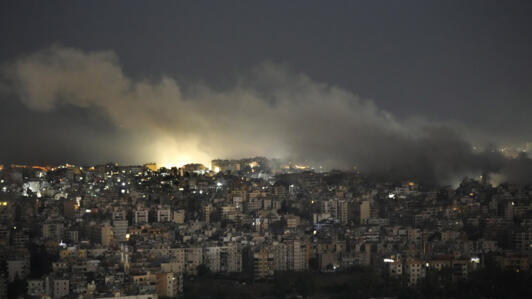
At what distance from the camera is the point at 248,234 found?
15500mm

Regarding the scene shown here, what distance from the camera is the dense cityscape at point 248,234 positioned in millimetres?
12445

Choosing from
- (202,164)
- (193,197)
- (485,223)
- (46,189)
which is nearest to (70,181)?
(46,189)

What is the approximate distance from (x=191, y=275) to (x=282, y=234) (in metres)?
2.43

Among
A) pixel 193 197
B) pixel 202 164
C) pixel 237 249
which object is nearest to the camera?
pixel 237 249

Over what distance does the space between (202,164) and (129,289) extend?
38.4 feet

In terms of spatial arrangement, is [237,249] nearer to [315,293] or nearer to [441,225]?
[315,293]

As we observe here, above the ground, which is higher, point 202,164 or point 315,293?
point 202,164

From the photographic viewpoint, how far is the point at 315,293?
12508mm

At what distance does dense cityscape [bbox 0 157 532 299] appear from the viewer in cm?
1245

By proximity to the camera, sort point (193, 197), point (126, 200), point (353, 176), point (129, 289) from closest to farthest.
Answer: point (129, 289) → point (126, 200) → point (193, 197) → point (353, 176)

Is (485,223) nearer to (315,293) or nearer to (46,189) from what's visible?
(315,293)

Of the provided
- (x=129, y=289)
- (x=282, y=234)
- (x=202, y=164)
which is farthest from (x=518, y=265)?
(x=202, y=164)

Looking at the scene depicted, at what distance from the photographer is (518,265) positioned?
1333cm

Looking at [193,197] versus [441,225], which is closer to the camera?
[441,225]
